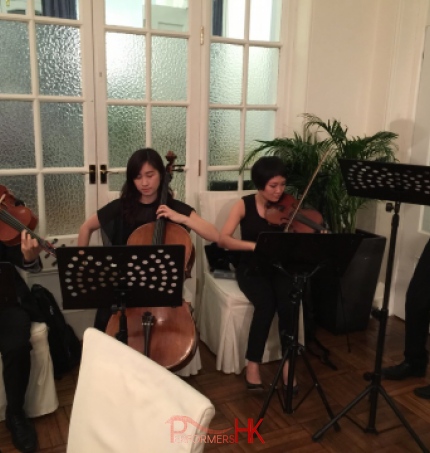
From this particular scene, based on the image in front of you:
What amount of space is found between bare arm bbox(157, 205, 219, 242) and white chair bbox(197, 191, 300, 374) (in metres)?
0.38

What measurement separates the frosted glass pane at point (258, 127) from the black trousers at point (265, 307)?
110cm

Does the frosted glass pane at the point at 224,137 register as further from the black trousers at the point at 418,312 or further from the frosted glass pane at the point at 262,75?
the black trousers at the point at 418,312

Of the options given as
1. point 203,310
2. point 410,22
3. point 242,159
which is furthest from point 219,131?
point 410,22

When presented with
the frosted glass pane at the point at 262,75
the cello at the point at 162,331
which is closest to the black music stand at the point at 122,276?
the cello at the point at 162,331

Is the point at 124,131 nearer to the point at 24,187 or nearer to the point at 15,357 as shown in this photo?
the point at 24,187

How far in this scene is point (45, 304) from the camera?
257cm

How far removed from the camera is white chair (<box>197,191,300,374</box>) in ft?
8.74

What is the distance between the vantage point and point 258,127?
11.1ft

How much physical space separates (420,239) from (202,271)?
1.40m

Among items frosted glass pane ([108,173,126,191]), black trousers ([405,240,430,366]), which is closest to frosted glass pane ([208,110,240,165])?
frosted glass pane ([108,173,126,191])

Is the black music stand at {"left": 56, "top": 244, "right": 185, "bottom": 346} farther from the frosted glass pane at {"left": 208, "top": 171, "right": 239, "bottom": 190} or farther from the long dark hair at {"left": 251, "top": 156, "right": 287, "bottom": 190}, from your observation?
the frosted glass pane at {"left": 208, "top": 171, "right": 239, "bottom": 190}

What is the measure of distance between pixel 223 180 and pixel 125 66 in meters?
0.94

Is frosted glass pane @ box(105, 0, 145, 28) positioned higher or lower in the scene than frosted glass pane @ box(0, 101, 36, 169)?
higher

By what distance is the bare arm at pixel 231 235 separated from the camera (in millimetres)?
2527
